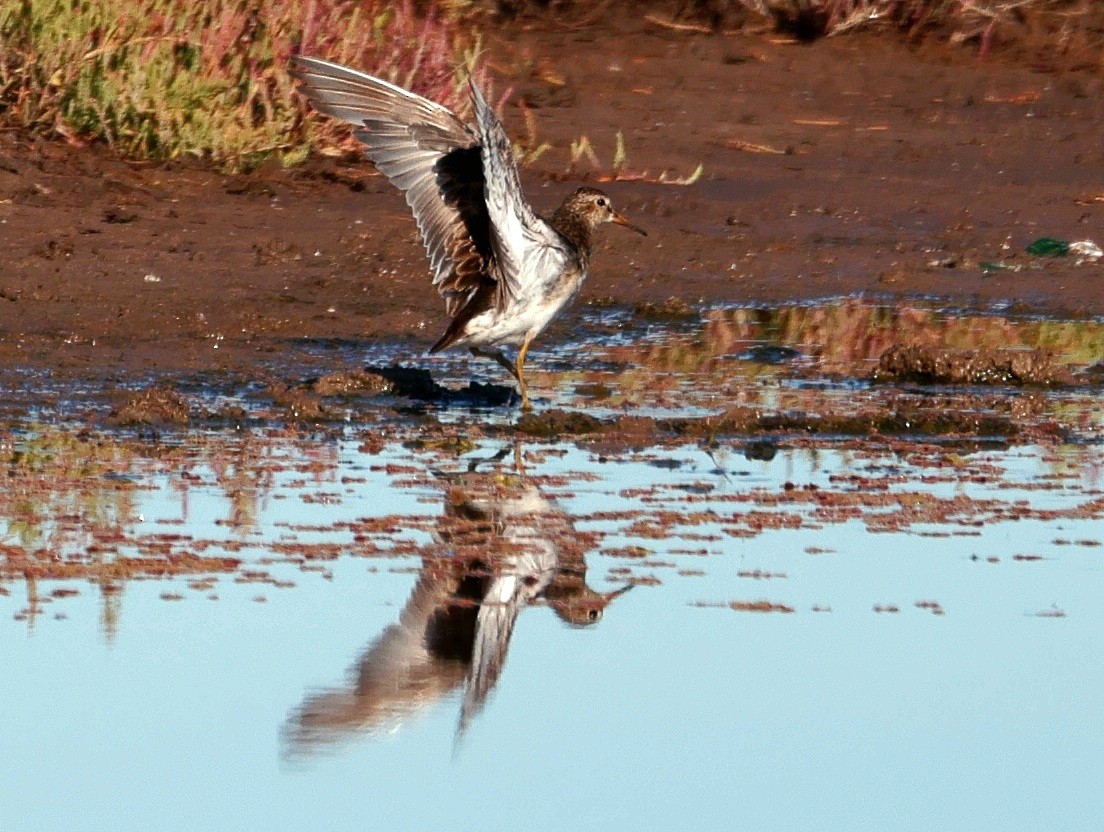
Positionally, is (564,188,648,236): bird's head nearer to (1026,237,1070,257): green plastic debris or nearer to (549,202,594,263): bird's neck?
(549,202,594,263): bird's neck

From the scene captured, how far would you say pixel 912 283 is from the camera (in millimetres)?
10977

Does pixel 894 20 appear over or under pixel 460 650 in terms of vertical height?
over

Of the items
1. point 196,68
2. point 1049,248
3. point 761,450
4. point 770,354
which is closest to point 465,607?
point 761,450

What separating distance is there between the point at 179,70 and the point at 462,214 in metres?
3.33

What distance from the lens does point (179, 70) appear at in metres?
10.9

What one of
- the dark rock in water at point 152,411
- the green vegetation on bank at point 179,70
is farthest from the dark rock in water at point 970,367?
the green vegetation on bank at point 179,70

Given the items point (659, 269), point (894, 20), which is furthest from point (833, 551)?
point (894, 20)

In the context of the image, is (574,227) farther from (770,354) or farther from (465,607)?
(465,607)

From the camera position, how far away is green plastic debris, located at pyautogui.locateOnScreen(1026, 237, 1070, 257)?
11.5m

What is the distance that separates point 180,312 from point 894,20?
24.3 feet

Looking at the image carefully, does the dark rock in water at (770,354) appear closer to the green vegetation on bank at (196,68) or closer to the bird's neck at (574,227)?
the bird's neck at (574,227)

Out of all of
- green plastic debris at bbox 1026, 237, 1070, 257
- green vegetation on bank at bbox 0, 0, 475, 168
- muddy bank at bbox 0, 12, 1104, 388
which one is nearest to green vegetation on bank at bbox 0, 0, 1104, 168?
green vegetation on bank at bbox 0, 0, 475, 168

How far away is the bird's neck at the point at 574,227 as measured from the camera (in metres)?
8.71

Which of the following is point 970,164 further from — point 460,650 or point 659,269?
point 460,650
